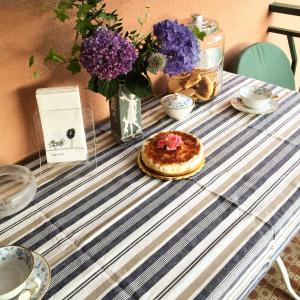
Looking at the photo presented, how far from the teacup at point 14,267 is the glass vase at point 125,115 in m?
0.46

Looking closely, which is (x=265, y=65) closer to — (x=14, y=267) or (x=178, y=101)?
(x=178, y=101)

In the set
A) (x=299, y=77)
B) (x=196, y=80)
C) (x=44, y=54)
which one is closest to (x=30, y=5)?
(x=44, y=54)

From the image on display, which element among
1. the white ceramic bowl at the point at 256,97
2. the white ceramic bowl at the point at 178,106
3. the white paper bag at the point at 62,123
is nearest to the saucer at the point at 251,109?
the white ceramic bowl at the point at 256,97

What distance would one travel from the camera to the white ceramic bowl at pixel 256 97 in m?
1.12

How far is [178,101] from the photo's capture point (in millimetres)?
1115

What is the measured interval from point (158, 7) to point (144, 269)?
0.89 m

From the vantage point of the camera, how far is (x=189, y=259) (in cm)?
66

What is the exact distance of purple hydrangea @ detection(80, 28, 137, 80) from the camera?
29.8 inches

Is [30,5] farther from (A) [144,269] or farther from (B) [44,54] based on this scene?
(A) [144,269]

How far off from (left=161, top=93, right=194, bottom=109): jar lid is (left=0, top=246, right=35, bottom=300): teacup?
654mm

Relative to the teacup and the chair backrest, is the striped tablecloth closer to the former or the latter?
the teacup

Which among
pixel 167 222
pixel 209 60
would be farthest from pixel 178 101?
pixel 167 222

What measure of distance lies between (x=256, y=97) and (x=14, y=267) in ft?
2.98

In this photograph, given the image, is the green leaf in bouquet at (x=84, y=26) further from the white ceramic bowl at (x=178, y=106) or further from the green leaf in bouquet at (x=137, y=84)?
the white ceramic bowl at (x=178, y=106)
